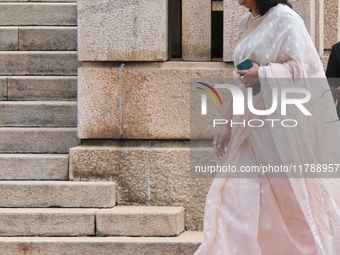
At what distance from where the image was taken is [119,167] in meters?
6.85

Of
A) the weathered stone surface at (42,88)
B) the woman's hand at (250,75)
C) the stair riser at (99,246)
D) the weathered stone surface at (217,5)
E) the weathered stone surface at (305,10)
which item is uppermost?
the weathered stone surface at (217,5)

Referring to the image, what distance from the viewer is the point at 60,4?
9.07m

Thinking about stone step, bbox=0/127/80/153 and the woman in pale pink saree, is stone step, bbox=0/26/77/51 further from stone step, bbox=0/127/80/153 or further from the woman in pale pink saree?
the woman in pale pink saree

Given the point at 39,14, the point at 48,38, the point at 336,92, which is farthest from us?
the point at 39,14

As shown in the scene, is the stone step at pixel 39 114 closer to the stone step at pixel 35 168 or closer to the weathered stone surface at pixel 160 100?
the stone step at pixel 35 168

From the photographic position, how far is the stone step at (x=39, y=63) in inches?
324

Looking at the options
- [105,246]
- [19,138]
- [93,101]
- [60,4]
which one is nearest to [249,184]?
[105,246]

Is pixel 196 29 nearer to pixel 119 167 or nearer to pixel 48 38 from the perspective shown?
pixel 119 167

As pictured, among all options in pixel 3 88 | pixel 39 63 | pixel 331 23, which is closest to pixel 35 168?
pixel 3 88

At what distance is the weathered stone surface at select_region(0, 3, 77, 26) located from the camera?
8945 mm

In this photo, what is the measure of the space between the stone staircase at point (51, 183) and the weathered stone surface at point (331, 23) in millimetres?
2043

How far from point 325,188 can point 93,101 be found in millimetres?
2601

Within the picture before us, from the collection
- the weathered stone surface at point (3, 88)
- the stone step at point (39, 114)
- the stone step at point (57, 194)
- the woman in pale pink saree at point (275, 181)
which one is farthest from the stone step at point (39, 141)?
the woman in pale pink saree at point (275, 181)

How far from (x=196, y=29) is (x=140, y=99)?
0.77 meters
